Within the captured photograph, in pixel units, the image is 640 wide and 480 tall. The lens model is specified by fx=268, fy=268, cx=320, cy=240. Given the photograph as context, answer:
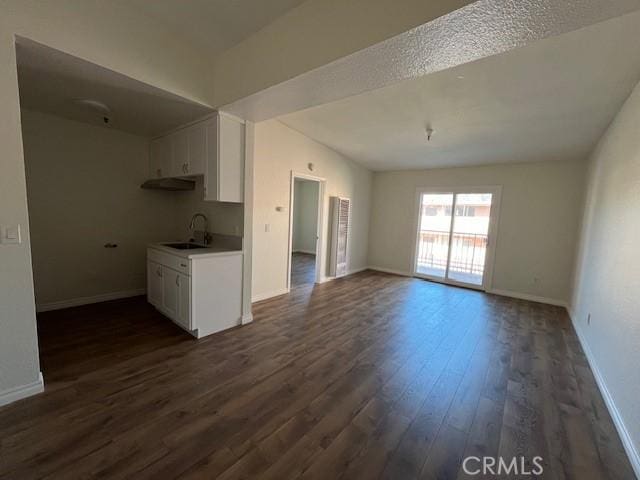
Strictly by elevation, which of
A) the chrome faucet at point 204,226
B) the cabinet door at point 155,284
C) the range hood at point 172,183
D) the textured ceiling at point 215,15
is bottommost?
the cabinet door at point 155,284

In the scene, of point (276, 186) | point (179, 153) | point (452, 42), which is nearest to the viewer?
point (452, 42)

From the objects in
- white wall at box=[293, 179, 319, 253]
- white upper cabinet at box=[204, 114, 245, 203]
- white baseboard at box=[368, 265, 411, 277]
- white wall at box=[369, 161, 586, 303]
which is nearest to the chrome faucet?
white upper cabinet at box=[204, 114, 245, 203]

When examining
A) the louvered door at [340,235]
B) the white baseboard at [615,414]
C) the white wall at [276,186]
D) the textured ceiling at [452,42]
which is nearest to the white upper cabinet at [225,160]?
the textured ceiling at [452,42]

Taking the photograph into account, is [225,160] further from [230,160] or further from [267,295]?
[267,295]

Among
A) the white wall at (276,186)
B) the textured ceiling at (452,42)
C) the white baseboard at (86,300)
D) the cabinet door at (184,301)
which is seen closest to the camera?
the textured ceiling at (452,42)

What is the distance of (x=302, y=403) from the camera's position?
1975 millimetres

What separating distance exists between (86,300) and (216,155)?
9.53 ft

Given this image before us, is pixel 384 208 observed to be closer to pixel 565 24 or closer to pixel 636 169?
pixel 636 169

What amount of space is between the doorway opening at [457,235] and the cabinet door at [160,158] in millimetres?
4920

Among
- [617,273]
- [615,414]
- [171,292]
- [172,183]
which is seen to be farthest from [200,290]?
[617,273]

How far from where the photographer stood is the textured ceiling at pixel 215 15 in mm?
2043

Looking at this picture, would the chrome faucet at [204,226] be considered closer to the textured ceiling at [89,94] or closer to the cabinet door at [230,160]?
the cabinet door at [230,160]

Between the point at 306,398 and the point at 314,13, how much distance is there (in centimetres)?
283

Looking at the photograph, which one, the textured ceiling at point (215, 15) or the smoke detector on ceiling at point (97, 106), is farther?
the smoke detector on ceiling at point (97, 106)
